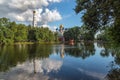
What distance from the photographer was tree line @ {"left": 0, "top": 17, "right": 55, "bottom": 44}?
106188 mm

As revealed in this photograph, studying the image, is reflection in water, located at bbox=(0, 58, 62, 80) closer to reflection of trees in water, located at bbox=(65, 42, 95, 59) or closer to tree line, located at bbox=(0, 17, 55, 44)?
reflection of trees in water, located at bbox=(65, 42, 95, 59)

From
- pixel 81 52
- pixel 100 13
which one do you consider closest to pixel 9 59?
pixel 100 13

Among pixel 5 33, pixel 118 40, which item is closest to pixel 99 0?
pixel 118 40

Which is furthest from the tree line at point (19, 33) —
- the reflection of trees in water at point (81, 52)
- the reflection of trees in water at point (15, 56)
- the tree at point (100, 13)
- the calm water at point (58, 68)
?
the tree at point (100, 13)

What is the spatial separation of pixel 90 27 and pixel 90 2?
2.22m

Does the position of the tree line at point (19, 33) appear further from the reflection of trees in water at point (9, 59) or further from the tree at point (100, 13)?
the tree at point (100, 13)

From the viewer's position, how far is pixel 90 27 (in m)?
18.5

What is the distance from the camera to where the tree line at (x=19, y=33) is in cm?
10619

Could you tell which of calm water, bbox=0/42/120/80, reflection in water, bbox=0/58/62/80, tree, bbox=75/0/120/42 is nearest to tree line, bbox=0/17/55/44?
calm water, bbox=0/42/120/80

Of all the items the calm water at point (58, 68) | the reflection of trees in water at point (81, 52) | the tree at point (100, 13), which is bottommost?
the calm water at point (58, 68)

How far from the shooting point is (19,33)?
123 meters

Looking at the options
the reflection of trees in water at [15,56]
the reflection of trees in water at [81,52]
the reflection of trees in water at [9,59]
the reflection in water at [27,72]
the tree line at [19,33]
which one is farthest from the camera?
the tree line at [19,33]

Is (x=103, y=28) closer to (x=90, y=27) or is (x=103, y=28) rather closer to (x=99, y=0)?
(x=90, y=27)

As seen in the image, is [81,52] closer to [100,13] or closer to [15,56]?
[15,56]
